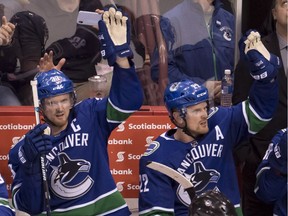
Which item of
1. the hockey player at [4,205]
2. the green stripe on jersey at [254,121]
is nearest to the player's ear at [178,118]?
the green stripe on jersey at [254,121]

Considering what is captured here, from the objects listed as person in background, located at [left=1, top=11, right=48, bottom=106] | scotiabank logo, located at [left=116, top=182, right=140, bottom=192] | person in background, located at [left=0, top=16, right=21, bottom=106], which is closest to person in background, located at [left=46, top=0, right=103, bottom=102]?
person in background, located at [left=1, top=11, right=48, bottom=106]

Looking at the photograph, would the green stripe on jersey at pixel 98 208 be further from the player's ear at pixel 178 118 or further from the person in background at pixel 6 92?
the person in background at pixel 6 92

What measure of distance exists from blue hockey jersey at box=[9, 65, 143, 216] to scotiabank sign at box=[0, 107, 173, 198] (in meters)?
0.54

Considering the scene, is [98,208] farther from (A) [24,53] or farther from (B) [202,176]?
(A) [24,53]

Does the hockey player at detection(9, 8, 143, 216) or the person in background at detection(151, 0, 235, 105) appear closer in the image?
the hockey player at detection(9, 8, 143, 216)

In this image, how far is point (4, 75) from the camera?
5.20 meters

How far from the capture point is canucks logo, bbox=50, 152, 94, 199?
4.18 metres

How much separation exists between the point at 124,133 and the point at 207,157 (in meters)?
0.80

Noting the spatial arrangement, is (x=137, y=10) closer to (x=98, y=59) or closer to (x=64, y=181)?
(x=98, y=59)

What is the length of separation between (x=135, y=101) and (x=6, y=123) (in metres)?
1.00

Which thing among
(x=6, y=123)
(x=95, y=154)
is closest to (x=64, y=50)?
(x=6, y=123)

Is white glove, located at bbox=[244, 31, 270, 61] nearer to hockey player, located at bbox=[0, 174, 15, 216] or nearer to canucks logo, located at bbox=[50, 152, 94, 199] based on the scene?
canucks logo, located at bbox=[50, 152, 94, 199]

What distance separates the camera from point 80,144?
4.20 metres

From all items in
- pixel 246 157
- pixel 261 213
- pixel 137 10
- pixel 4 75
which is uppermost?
pixel 137 10
